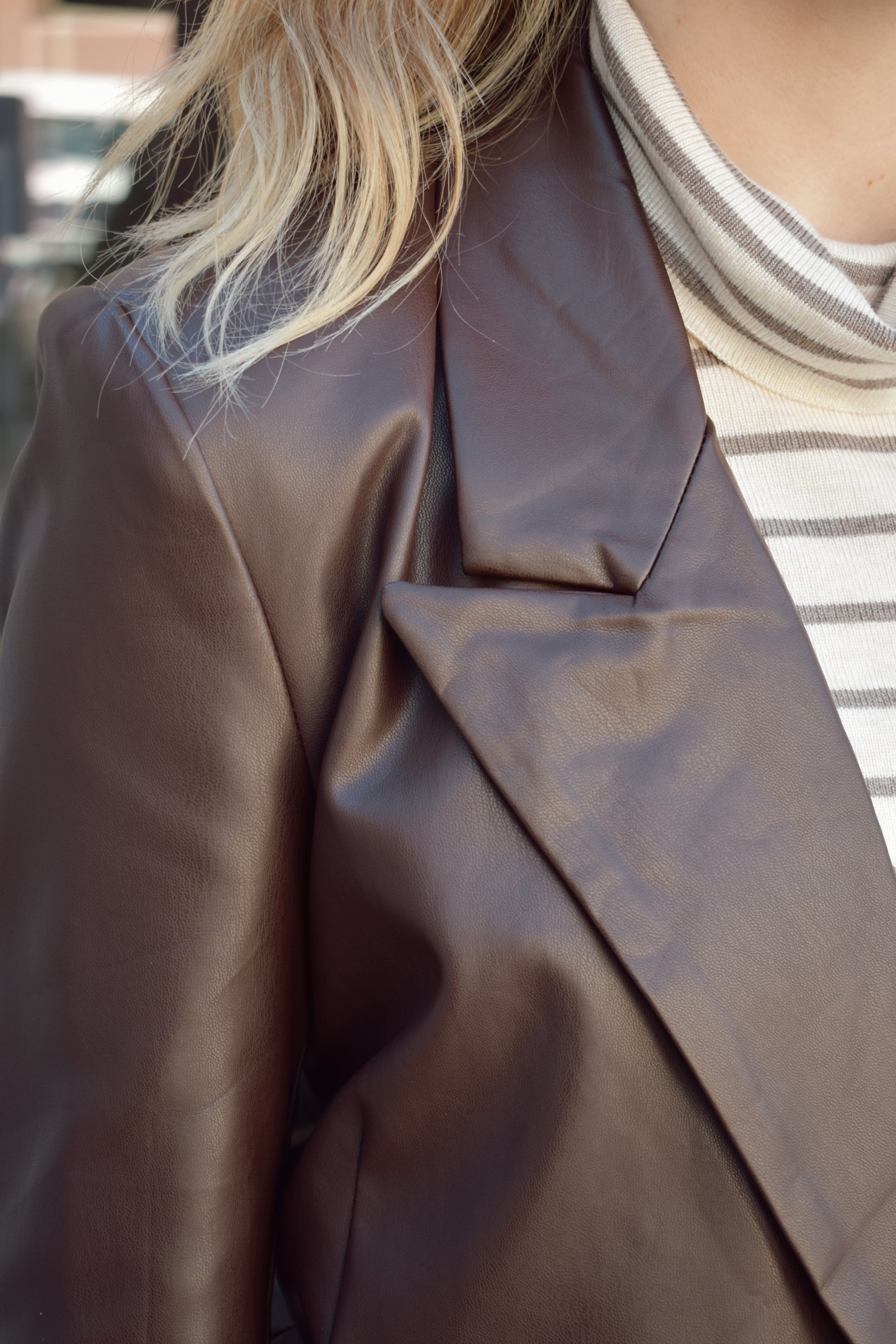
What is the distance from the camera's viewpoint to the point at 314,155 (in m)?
0.78

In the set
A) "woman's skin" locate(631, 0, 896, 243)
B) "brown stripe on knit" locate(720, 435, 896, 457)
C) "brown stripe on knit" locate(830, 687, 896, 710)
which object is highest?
"woman's skin" locate(631, 0, 896, 243)

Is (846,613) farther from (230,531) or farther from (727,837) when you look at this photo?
(230,531)

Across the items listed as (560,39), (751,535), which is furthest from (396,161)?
(751,535)

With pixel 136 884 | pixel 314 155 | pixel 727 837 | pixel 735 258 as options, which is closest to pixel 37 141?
pixel 314 155

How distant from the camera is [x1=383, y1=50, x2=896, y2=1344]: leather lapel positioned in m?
0.62

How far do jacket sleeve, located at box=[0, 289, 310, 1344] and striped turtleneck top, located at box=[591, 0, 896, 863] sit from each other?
14.7 inches

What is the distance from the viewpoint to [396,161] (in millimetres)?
754

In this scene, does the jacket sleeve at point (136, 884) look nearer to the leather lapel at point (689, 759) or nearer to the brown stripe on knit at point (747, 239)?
the leather lapel at point (689, 759)

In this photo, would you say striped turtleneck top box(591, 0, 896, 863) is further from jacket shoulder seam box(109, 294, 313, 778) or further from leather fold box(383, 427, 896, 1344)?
jacket shoulder seam box(109, 294, 313, 778)

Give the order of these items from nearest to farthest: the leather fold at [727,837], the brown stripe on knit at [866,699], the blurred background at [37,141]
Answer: the leather fold at [727,837], the brown stripe on knit at [866,699], the blurred background at [37,141]

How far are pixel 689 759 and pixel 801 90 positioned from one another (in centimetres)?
51

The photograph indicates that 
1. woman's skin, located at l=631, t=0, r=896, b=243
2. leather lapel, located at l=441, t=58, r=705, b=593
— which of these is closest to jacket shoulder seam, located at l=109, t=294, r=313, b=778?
leather lapel, located at l=441, t=58, r=705, b=593

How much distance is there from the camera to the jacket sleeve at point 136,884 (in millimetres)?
664

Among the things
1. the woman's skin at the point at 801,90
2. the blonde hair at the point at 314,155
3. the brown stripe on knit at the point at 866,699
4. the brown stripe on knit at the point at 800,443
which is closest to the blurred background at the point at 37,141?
the blonde hair at the point at 314,155
